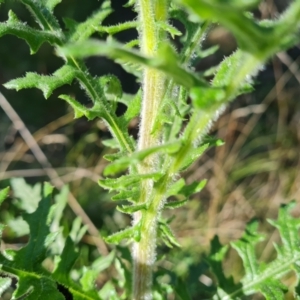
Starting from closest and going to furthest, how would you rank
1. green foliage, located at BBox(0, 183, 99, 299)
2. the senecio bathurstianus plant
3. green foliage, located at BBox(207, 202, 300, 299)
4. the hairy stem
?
the senecio bathurstianus plant → the hairy stem → green foliage, located at BBox(0, 183, 99, 299) → green foliage, located at BBox(207, 202, 300, 299)

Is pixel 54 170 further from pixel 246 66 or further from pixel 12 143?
pixel 246 66

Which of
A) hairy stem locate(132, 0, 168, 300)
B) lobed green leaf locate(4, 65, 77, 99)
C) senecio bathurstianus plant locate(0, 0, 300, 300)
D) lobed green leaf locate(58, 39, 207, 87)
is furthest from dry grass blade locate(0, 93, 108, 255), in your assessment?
lobed green leaf locate(58, 39, 207, 87)

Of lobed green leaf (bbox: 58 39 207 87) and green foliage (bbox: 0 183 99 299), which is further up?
lobed green leaf (bbox: 58 39 207 87)

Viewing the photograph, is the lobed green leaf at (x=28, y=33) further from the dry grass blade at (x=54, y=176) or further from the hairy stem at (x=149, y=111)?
the dry grass blade at (x=54, y=176)

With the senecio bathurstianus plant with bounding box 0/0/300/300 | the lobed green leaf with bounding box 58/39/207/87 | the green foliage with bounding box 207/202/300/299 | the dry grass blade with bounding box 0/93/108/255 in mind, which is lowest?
the dry grass blade with bounding box 0/93/108/255

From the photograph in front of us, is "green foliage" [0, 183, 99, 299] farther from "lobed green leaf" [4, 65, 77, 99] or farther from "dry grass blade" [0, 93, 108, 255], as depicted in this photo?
"dry grass blade" [0, 93, 108, 255]

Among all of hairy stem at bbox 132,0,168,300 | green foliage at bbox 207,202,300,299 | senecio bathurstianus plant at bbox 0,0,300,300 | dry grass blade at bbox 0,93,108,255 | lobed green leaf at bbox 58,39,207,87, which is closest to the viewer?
lobed green leaf at bbox 58,39,207,87

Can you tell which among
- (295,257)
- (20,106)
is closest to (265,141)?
(20,106)

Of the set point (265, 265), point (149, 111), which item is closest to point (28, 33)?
point (149, 111)

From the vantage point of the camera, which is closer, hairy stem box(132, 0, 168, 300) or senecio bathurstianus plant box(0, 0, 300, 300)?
senecio bathurstianus plant box(0, 0, 300, 300)

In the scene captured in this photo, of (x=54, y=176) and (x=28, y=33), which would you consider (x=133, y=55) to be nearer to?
(x=28, y=33)

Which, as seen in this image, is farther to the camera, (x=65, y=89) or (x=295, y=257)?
(x=65, y=89)
